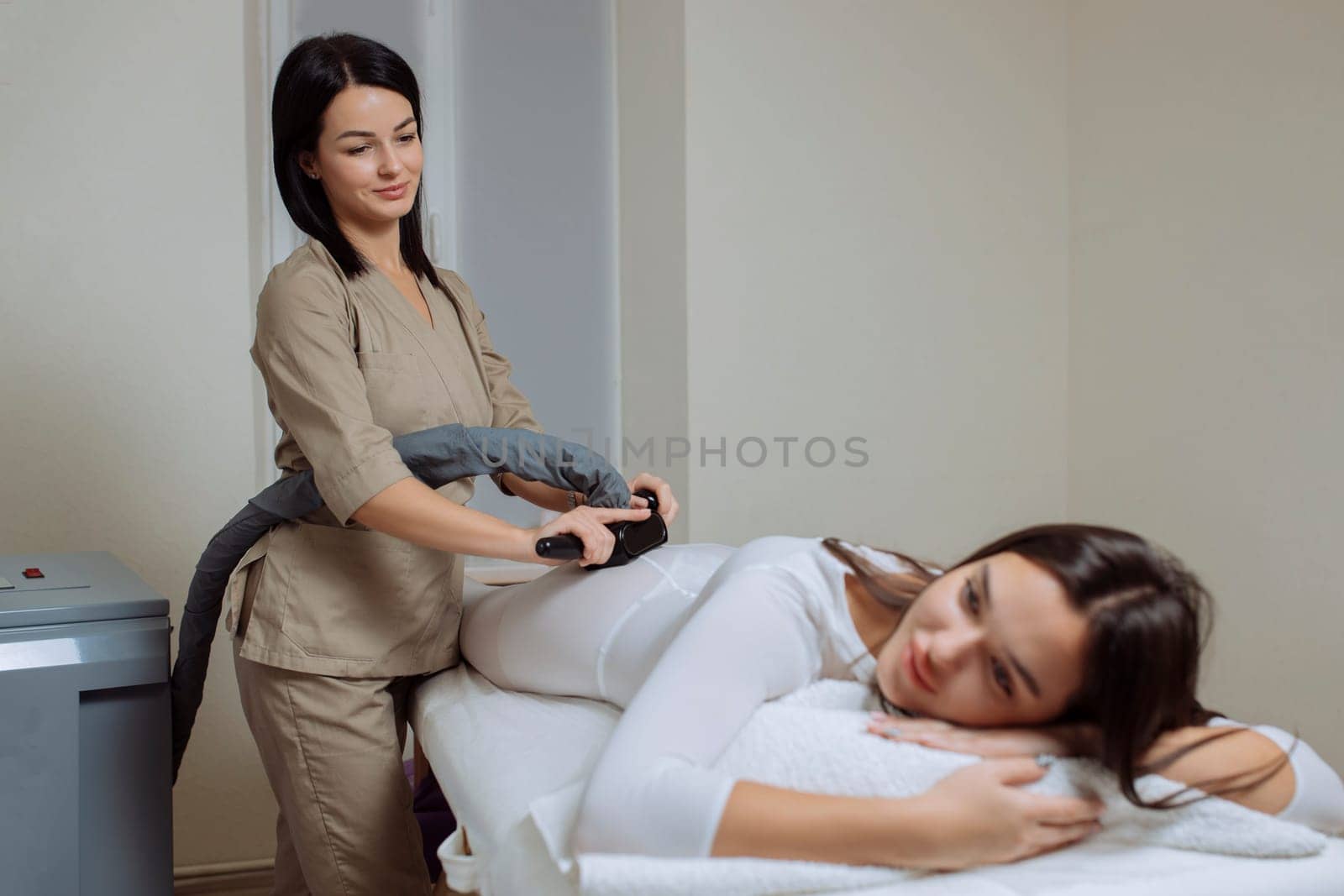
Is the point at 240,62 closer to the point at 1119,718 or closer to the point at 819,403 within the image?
the point at 819,403

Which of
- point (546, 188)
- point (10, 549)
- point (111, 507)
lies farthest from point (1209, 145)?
point (10, 549)

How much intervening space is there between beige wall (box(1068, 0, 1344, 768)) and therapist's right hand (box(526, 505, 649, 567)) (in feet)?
5.38

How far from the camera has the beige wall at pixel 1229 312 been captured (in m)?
2.25

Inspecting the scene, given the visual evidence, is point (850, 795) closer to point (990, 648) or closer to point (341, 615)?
point (990, 648)

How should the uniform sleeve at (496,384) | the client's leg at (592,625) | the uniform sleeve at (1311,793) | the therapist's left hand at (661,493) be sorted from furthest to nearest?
the uniform sleeve at (496,384)
the therapist's left hand at (661,493)
the client's leg at (592,625)
the uniform sleeve at (1311,793)

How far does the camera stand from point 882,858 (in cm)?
82

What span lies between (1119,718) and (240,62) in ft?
7.35

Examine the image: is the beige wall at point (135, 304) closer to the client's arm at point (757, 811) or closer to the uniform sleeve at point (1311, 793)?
the client's arm at point (757, 811)

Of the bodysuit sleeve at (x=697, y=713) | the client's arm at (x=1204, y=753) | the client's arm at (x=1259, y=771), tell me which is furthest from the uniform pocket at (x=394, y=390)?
the client's arm at (x=1259, y=771)

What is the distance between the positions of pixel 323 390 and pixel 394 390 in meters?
0.14

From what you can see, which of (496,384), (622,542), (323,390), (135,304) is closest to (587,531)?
(622,542)

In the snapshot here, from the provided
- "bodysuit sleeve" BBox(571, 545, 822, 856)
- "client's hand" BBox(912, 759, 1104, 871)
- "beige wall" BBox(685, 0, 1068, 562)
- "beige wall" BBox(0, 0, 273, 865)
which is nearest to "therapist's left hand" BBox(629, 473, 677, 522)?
A: "bodysuit sleeve" BBox(571, 545, 822, 856)

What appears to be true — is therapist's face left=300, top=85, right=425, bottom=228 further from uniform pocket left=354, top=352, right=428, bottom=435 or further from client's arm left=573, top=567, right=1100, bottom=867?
client's arm left=573, top=567, right=1100, bottom=867

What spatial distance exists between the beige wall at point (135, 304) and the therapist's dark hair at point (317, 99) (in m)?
0.92
